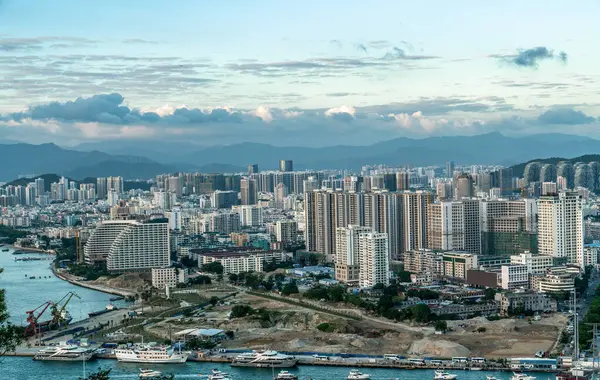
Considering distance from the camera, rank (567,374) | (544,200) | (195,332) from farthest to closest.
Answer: (544,200) < (195,332) < (567,374)

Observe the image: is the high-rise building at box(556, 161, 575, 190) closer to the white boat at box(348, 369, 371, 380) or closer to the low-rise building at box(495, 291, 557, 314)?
the low-rise building at box(495, 291, 557, 314)

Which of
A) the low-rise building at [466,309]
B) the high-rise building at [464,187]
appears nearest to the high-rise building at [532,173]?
the high-rise building at [464,187]

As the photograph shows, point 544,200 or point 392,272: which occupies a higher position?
point 544,200

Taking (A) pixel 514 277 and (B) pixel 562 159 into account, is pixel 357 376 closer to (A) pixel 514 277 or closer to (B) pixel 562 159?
(A) pixel 514 277

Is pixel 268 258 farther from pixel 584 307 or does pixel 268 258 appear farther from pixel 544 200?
pixel 584 307

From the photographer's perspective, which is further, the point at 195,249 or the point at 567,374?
the point at 195,249

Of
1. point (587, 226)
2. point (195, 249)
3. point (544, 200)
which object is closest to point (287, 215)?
point (195, 249)

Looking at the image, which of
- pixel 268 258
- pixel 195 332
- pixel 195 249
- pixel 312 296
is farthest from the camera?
pixel 195 249

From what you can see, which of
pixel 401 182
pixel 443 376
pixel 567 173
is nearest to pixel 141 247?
pixel 443 376
